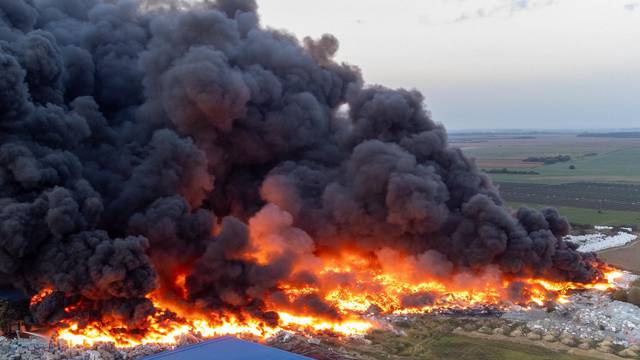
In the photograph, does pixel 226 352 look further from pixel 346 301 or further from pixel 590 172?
pixel 590 172

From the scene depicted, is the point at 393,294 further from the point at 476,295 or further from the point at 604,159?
the point at 604,159

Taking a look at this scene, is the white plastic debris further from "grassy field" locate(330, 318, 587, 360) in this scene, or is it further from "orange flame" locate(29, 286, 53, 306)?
"orange flame" locate(29, 286, 53, 306)

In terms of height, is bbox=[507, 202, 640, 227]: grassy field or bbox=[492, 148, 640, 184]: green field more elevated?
bbox=[492, 148, 640, 184]: green field

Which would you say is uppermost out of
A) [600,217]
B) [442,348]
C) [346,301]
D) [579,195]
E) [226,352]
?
[226,352]

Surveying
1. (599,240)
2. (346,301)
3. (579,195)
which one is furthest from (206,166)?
(579,195)

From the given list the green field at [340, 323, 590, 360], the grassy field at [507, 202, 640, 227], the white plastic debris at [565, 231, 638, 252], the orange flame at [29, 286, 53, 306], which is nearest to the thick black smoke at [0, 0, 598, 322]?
the orange flame at [29, 286, 53, 306]

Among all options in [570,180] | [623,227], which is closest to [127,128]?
[623,227]

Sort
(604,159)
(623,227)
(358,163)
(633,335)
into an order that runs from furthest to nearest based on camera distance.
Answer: (604,159), (623,227), (358,163), (633,335)
